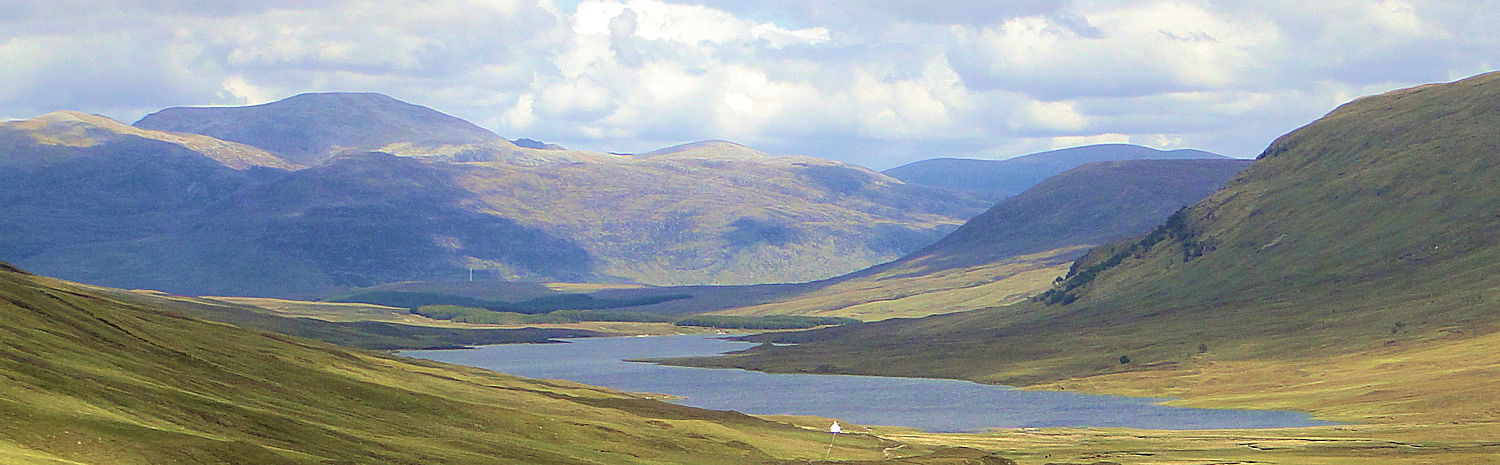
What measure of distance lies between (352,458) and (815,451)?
2330 inches

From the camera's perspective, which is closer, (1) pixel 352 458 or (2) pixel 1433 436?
(1) pixel 352 458

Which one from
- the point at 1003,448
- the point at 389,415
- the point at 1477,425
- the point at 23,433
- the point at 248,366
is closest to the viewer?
the point at 23,433

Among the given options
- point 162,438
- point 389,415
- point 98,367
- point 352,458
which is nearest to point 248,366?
point 389,415

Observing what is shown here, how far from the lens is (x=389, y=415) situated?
4577 inches

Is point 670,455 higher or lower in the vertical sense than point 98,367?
lower

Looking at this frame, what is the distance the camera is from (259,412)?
93.8 metres

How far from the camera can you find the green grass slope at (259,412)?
72.5 m

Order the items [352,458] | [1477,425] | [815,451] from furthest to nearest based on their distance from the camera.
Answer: [1477,425], [815,451], [352,458]

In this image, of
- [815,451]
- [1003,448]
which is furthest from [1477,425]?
[815,451]

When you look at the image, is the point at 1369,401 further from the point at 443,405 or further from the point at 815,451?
the point at 443,405

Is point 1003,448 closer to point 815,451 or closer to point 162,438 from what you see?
point 815,451

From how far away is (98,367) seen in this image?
93.5 meters

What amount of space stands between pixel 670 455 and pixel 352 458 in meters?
38.6

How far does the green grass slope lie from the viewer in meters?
→ 72.5
